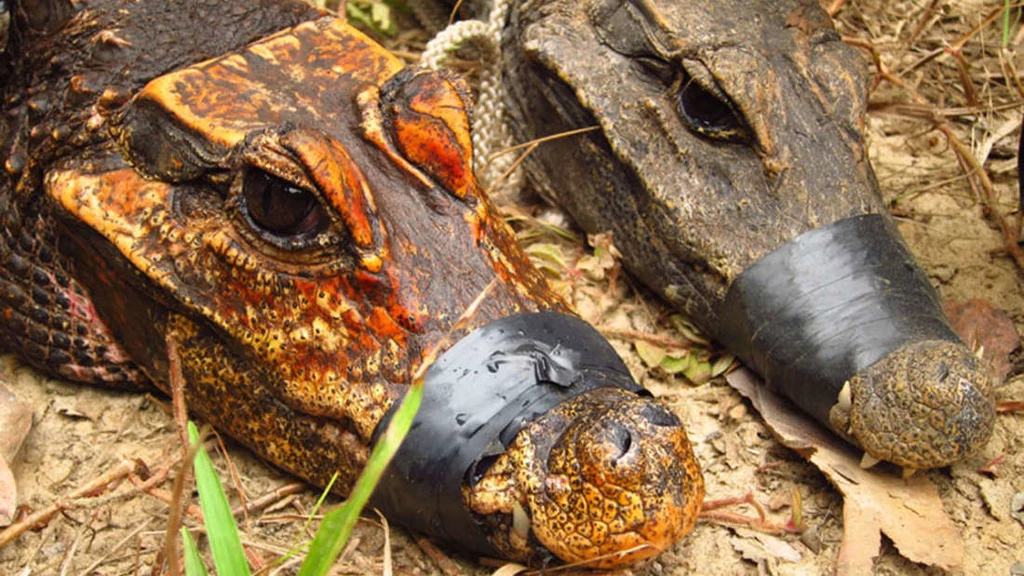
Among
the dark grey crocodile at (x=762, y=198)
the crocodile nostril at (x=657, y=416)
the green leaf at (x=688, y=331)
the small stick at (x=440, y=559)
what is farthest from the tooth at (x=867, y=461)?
the small stick at (x=440, y=559)

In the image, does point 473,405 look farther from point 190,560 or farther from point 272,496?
point 272,496

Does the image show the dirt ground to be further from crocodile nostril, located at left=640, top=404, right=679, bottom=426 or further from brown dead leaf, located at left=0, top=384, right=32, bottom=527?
crocodile nostril, located at left=640, top=404, right=679, bottom=426

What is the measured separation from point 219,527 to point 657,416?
0.89 meters

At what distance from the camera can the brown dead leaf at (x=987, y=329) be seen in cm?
347

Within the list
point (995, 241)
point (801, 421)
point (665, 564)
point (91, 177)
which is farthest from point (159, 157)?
point (995, 241)

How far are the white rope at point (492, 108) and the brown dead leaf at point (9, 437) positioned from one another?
1766mm

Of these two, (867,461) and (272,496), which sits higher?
(867,461)

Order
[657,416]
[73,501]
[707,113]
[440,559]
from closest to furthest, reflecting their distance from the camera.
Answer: [657,416] < [440,559] < [73,501] < [707,113]

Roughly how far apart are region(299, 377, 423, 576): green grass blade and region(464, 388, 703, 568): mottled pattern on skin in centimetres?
43

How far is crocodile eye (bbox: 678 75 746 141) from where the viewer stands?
3449 millimetres

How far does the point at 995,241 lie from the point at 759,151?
1.11 metres

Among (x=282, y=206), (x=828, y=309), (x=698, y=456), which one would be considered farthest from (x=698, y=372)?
(x=282, y=206)

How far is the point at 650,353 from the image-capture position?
356cm

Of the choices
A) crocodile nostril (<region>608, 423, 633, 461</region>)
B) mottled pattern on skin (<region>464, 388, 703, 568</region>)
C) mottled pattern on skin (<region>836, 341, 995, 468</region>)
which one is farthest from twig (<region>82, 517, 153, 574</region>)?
mottled pattern on skin (<region>836, 341, 995, 468</region>)
